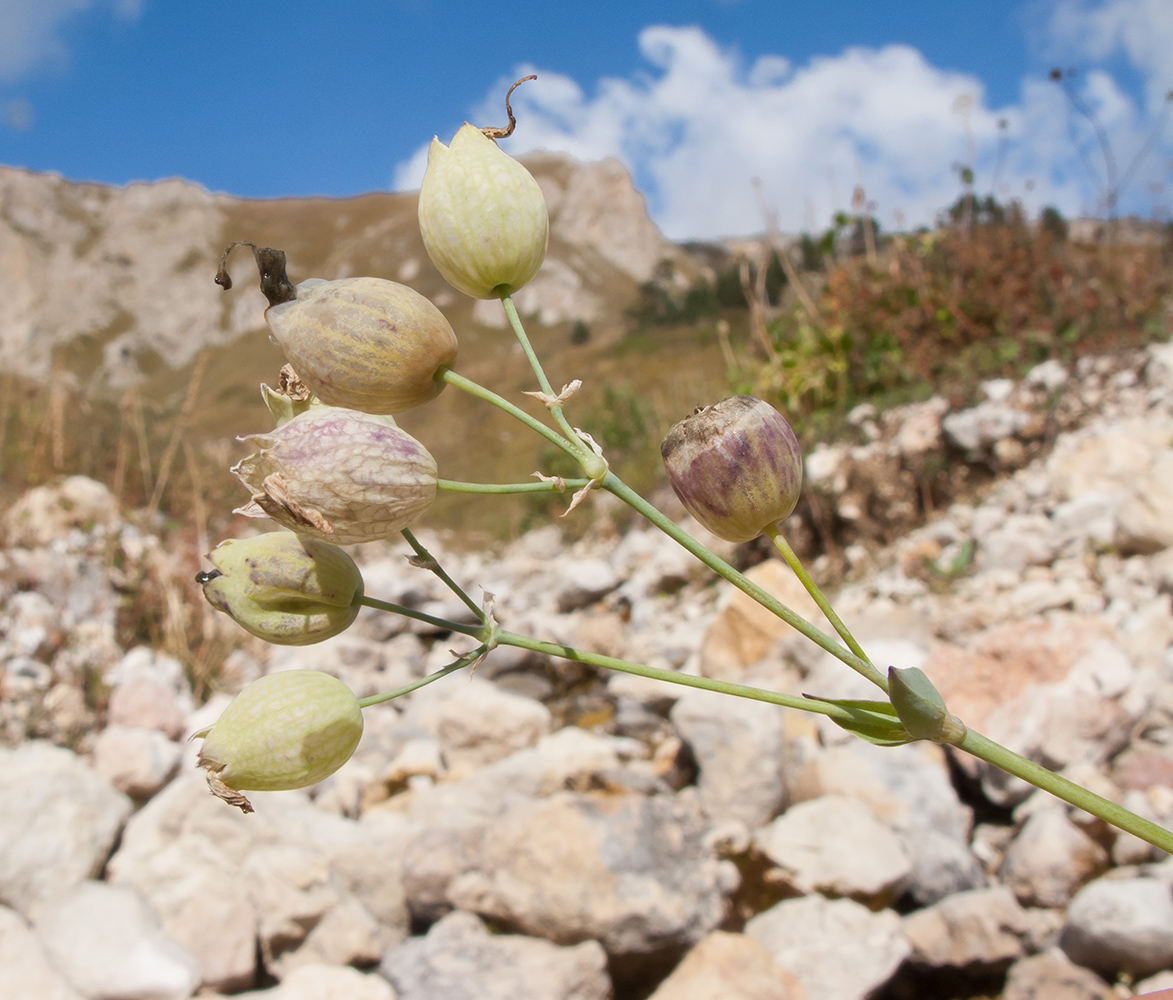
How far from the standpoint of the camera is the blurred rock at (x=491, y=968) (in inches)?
89.3

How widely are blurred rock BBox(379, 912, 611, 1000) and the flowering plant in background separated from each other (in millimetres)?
1809

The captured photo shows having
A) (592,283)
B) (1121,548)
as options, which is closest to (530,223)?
(1121,548)

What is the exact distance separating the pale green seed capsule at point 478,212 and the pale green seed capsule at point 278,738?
43 cm

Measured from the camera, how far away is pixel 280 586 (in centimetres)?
79

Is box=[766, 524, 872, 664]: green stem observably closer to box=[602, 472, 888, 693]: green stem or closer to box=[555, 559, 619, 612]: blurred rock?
box=[602, 472, 888, 693]: green stem

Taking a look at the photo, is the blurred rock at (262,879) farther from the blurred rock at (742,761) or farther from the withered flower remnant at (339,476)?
the withered flower remnant at (339,476)

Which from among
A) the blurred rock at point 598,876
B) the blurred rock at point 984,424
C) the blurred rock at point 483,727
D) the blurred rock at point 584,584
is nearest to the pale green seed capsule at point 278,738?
the blurred rock at point 598,876

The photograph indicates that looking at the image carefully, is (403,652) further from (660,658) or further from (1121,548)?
(1121,548)

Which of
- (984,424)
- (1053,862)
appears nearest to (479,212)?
(1053,862)

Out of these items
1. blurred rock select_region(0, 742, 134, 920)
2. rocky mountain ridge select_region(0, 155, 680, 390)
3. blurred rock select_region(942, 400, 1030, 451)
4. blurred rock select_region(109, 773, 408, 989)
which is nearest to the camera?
blurred rock select_region(109, 773, 408, 989)

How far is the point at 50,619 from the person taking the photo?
4629 millimetres

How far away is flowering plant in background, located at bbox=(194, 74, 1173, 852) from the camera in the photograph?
2.28 ft

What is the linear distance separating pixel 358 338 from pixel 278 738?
0.37m

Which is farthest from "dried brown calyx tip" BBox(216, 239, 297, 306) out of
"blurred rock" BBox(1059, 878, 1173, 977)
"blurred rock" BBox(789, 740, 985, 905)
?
"blurred rock" BBox(789, 740, 985, 905)
